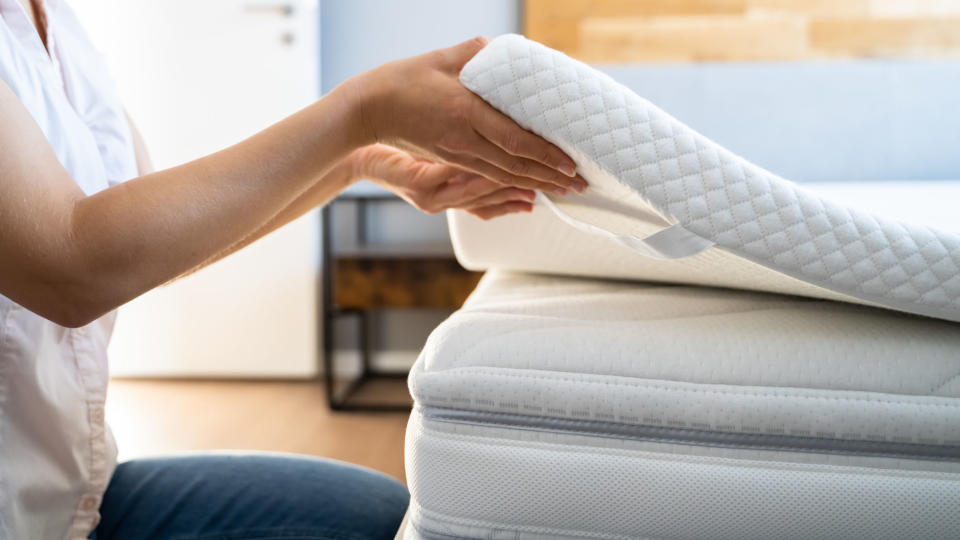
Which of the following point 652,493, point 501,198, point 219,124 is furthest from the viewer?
point 219,124

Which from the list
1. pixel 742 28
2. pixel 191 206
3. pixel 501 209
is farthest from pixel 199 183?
pixel 742 28

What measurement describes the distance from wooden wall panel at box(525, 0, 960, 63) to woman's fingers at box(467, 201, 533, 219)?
1.88 metres

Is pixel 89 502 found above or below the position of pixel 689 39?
below

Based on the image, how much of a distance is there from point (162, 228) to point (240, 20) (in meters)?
2.18

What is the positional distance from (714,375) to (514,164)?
187 mm

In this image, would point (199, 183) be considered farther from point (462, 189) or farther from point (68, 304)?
point (462, 189)

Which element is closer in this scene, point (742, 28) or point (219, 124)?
point (742, 28)

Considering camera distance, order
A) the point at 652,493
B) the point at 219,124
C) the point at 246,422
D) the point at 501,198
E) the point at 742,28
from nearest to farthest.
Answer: the point at 652,493
the point at 501,198
the point at 246,422
the point at 742,28
the point at 219,124

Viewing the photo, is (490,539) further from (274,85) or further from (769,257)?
(274,85)

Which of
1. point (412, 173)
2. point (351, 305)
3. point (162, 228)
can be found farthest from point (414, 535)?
point (351, 305)

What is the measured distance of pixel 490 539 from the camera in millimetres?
419

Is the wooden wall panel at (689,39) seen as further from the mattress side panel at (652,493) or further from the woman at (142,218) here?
the mattress side panel at (652,493)

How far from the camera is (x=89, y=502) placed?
0.63 meters

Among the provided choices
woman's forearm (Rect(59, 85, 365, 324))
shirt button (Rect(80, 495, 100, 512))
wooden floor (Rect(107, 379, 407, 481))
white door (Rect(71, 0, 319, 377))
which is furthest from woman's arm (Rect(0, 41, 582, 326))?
white door (Rect(71, 0, 319, 377))
